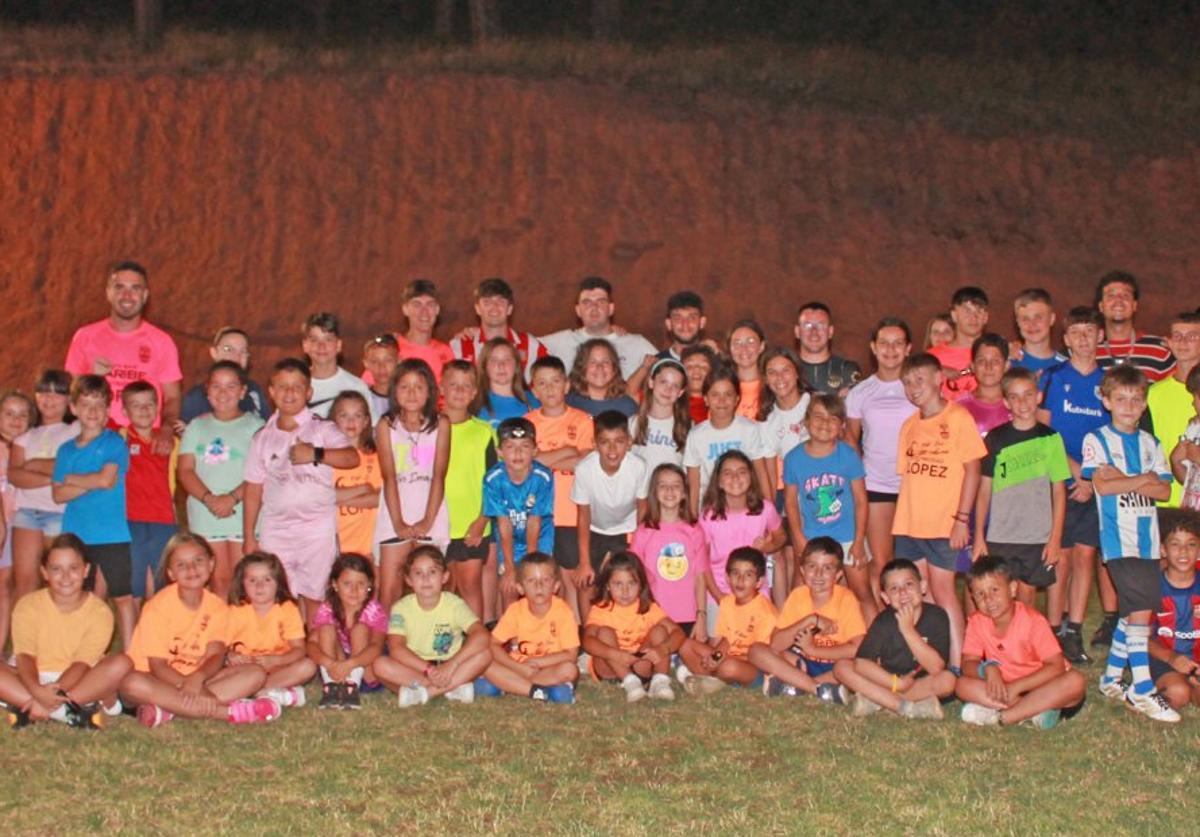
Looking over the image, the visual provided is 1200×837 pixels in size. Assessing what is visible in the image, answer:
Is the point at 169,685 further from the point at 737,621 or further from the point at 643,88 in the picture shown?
the point at 643,88

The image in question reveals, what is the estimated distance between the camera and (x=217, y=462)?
9070 millimetres

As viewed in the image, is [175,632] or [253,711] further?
[175,632]

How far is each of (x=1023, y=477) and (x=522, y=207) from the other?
13.5 metres

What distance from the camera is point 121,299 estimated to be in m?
9.45

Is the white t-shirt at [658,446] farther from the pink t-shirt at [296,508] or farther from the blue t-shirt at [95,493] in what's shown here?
the blue t-shirt at [95,493]

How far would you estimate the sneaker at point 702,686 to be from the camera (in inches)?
331

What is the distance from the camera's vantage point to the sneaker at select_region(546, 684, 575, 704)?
829cm

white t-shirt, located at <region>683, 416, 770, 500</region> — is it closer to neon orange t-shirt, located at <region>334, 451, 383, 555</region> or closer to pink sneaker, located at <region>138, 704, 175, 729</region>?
neon orange t-shirt, located at <region>334, 451, 383, 555</region>

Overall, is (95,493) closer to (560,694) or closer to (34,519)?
(34,519)

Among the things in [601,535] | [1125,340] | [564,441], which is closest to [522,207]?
[564,441]

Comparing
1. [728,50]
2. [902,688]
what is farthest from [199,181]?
[902,688]

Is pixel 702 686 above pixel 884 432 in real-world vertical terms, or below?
below

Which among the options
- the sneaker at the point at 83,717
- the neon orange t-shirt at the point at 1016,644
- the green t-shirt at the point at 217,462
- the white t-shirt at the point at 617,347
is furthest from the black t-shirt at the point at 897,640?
the sneaker at the point at 83,717

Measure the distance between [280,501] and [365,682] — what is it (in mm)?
1164
